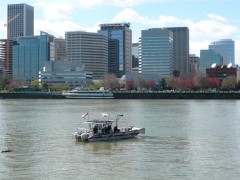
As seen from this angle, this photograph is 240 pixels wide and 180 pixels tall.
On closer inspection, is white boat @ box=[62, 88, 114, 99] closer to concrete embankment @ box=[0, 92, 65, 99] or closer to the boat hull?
concrete embankment @ box=[0, 92, 65, 99]

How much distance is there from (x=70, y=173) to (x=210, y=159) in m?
10.6

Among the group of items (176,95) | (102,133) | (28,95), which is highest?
(176,95)

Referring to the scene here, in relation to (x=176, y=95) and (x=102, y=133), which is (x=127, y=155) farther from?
(x=176, y=95)

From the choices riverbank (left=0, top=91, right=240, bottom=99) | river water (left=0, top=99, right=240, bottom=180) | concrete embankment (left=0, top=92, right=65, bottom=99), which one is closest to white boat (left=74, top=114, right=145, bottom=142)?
river water (left=0, top=99, right=240, bottom=180)

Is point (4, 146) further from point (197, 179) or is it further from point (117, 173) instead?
point (197, 179)

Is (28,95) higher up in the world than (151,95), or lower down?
lower down

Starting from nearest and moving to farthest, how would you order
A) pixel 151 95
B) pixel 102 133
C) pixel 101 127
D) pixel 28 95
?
pixel 102 133 < pixel 101 127 < pixel 151 95 < pixel 28 95

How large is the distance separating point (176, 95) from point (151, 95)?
9.66m

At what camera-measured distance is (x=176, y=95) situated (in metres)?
174

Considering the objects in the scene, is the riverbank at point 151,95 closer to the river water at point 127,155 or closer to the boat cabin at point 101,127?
the river water at point 127,155

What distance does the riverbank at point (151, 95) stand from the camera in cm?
17086

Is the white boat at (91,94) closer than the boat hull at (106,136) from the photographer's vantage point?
No

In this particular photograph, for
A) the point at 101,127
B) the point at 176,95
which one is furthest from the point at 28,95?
the point at 101,127

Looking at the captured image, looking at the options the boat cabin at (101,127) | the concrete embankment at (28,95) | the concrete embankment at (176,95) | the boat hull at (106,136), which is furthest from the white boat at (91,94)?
the boat cabin at (101,127)
